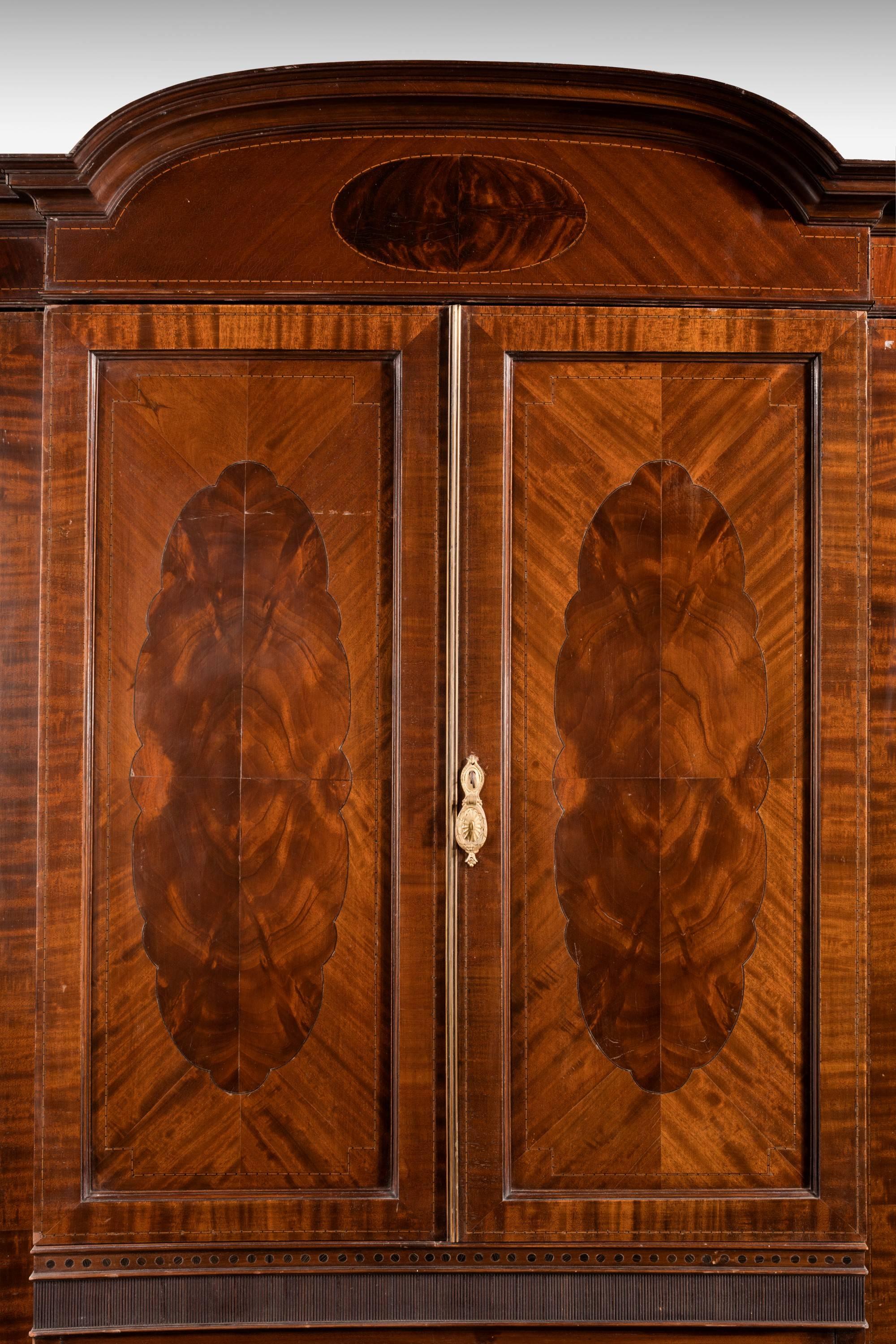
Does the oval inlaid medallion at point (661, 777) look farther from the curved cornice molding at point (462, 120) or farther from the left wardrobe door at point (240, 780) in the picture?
the curved cornice molding at point (462, 120)

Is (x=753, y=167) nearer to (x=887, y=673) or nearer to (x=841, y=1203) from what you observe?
(x=887, y=673)

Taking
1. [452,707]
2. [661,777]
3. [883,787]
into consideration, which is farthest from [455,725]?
[883,787]

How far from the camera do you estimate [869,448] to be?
2.03m

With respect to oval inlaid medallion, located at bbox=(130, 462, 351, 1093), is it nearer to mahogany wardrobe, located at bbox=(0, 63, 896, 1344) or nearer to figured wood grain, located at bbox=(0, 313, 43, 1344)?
mahogany wardrobe, located at bbox=(0, 63, 896, 1344)

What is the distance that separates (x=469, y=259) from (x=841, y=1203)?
192cm

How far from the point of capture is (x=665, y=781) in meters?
1.94

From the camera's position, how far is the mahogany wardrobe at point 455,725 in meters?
1.89

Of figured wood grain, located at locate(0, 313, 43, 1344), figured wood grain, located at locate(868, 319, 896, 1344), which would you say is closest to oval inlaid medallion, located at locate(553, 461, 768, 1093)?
figured wood grain, located at locate(868, 319, 896, 1344)

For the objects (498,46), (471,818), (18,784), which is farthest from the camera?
(498,46)

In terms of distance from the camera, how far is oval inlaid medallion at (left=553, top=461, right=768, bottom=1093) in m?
1.92

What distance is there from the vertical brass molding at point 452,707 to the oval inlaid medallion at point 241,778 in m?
0.20

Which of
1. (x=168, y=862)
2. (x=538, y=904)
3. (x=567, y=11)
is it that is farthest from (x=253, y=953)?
Result: (x=567, y=11)

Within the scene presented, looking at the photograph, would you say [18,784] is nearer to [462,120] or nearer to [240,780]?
[240,780]

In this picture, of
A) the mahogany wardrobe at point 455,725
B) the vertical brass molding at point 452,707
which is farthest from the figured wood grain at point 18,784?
the vertical brass molding at point 452,707
